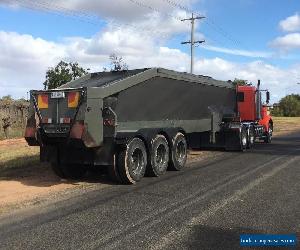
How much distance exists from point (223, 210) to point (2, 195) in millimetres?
4655

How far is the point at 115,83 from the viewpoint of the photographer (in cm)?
1145

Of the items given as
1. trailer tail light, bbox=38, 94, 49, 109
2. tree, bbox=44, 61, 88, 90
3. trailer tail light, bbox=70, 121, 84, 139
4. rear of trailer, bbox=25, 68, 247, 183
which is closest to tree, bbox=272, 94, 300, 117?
tree, bbox=44, 61, 88, 90

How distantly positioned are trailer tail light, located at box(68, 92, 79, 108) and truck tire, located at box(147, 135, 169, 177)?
8.04 ft

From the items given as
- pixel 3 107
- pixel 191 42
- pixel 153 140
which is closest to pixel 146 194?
pixel 153 140

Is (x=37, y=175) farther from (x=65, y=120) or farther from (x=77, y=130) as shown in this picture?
(x=77, y=130)

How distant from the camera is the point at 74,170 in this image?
12711 mm

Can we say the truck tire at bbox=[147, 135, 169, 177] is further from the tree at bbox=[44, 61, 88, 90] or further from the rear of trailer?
the tree at bbox=[44, 61, 88, 90]

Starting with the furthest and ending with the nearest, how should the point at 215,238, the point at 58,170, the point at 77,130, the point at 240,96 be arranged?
the point at 240,96 < the point at 58,170 < the point at 77,130 < the point at 215,238

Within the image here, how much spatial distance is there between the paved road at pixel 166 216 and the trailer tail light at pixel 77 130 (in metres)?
1.25

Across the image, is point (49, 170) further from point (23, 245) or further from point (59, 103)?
point (23, 245)

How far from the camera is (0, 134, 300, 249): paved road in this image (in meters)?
6.87

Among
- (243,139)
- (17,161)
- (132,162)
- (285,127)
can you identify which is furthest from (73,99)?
(285,127)

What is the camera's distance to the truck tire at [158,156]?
41.4 ft

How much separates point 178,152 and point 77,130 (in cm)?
422
